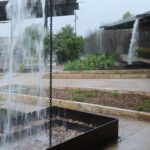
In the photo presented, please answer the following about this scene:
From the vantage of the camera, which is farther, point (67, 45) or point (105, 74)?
point (67, 45)

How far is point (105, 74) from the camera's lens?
37.3 feet

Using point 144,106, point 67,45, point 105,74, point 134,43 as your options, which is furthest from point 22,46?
point 144,106

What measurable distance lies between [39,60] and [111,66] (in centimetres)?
281

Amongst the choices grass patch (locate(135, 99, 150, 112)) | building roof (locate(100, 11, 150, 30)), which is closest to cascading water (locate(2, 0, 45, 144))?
grass patch (locate(135, 99, 150, 112))

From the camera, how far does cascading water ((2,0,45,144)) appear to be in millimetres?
6578

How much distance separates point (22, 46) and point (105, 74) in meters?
2.81

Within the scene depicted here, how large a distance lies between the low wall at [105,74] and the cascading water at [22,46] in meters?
0.87

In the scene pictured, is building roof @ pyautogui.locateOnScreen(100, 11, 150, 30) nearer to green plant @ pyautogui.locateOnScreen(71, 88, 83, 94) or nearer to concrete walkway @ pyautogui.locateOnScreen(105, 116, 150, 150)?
green plant @ pyautogui.locateOnScreen(71, 88, 83, 94)

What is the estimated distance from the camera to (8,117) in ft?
19.4

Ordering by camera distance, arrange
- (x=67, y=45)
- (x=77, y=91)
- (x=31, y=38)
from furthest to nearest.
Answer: (x=67, y=45) < (x=31, y=38) < (x=77, y=91)

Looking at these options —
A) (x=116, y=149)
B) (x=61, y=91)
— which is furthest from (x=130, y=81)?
(x=116, y=149)

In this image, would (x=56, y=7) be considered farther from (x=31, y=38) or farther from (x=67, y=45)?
(x=67, y=45)

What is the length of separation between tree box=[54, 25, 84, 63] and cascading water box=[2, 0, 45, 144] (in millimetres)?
1704

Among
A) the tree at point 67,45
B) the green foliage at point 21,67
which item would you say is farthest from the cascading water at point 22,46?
the tree at point 67,45
